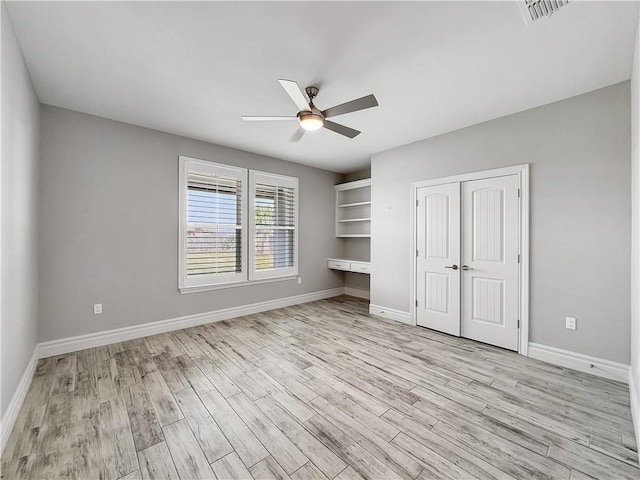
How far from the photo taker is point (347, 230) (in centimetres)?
623

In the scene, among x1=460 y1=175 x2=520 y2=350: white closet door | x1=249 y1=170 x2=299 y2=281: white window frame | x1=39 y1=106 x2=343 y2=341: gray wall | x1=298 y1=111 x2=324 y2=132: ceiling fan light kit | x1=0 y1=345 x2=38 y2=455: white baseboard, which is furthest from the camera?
x1=249 y1=170 x2=299 y2=281: white window frame

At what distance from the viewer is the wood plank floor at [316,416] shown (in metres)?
1.58

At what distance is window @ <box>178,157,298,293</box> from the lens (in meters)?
4.01

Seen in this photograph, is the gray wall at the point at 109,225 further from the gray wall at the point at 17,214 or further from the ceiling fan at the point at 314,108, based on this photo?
the ceiling fan at the point at 314,108

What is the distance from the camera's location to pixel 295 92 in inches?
85.7

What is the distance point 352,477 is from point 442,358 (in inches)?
76.1

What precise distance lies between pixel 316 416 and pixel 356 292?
13.7 ft

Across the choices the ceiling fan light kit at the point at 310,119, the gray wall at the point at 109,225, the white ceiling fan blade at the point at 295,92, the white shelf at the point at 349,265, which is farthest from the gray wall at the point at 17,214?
the white shelf at the point at 349,265

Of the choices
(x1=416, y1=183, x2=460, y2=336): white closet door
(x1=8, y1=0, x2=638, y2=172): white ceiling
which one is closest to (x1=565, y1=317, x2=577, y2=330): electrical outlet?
(x1=416, y1=183, x2=460, y2=336): white closet door

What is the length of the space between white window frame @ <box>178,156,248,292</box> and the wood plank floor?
1012mm

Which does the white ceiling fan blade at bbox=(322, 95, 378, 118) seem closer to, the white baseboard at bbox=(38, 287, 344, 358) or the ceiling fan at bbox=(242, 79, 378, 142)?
the ceiling fan at bbox=(242, 79, 378, 142)

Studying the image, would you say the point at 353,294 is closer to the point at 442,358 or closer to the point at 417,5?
the point at 442,358

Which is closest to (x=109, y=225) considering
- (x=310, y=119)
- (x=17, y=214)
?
(x=17, y=214)

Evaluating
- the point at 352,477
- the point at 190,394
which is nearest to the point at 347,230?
the point at 190,394
